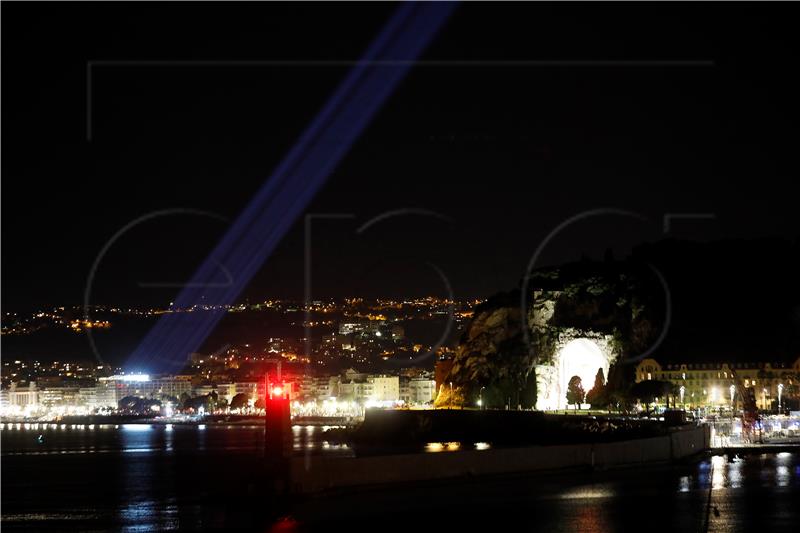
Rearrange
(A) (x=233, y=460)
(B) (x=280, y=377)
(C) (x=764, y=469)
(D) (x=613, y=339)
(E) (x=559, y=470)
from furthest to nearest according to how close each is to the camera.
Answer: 1. (D) (x=613, y=339)
2. (A) (x=233, y=460)
3. (C) (x=764, y=469)
4. (E) (x=559, y=470)
5. (B) (x=280, y=377)

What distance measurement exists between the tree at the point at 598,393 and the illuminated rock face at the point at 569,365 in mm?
2308

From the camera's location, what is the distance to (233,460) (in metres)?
67.1

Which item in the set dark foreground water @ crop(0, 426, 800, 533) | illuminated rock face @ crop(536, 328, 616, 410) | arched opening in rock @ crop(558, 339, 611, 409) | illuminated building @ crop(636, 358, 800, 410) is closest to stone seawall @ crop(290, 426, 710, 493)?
dark foreground water @ crop(0, 426, 800, 533)

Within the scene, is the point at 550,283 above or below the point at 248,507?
above

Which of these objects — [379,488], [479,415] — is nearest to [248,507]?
[379,488]

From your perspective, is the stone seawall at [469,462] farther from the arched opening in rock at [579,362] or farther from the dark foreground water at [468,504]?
the arched opening in rock at [579,362]

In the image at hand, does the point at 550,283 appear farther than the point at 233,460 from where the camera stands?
Yes

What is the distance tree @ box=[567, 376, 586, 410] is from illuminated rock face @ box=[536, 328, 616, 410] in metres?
0.99

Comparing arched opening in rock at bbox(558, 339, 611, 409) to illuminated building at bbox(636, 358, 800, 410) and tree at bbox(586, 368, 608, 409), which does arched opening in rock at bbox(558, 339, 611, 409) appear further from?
illuminated building at bbox(636, 358, 800, 410)

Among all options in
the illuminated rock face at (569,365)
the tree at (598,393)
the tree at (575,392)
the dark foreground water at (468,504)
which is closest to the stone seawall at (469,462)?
the dark foreground water at (468,504)

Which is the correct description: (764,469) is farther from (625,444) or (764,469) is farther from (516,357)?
(516,357)

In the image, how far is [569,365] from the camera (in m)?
102

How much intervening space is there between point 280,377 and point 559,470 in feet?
38.7

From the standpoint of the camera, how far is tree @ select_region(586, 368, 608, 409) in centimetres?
9562
